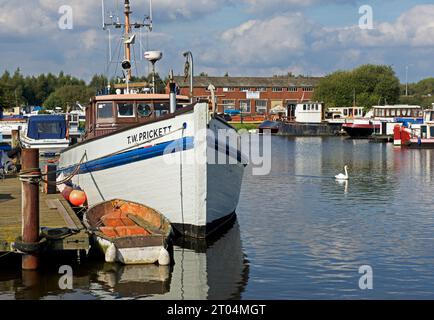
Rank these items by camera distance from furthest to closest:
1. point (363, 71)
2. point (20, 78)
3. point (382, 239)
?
point (20, 78) → point (363, 71) → point (382, 239)

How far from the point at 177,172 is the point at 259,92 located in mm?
113329

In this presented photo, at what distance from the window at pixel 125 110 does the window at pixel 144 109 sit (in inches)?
8.5

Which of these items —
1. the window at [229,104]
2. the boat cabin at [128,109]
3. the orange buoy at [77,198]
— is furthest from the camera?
the window at [229,104]

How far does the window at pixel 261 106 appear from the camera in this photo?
13138 cm

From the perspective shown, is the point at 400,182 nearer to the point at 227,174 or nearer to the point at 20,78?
the point at 227,174

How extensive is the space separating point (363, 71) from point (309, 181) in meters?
92.6

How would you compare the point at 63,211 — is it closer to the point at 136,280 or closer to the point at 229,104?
the point at 136,280

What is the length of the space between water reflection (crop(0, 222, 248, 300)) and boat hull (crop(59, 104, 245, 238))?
145 centimetres

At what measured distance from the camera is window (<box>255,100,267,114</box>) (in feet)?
431

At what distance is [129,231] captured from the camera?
17250 millimetres

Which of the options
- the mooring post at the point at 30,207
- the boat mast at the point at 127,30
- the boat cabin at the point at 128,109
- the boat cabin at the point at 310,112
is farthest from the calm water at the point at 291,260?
the boat cabin at the point at 310,112

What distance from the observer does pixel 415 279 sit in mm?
15258

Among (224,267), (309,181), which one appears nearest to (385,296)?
(224,267)

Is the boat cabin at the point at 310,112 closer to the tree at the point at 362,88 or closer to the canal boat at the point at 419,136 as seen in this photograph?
the tree at the point at 362,88
